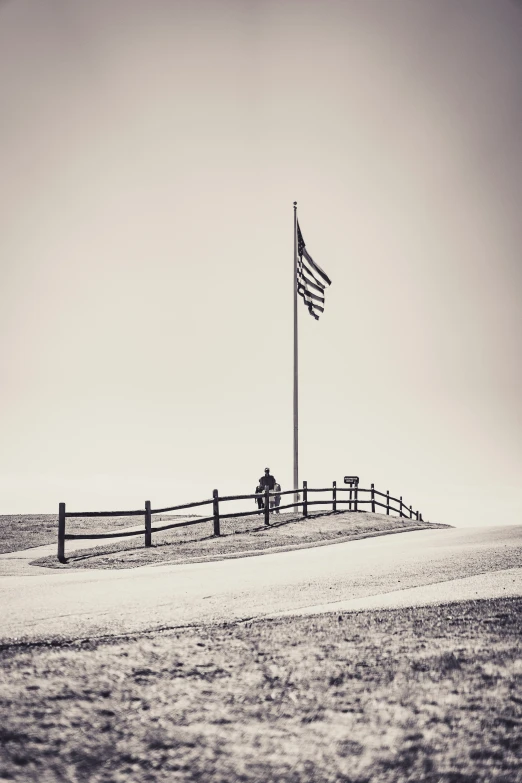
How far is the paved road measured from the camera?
795cm

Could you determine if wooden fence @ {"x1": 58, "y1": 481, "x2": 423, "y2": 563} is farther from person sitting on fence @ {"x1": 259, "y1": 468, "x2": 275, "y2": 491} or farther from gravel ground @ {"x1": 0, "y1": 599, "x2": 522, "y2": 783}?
gravel ground @ {"x1": 0, "y1": 599, "x2": 522, "y2": 783}

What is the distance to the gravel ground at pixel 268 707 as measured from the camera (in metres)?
3.87

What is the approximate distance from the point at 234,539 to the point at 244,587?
32.5 feet

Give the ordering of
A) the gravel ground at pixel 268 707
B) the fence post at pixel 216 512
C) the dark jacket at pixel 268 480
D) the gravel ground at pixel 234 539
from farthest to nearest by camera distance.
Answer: the dark jacket at pixel 268 480, the fence post at pixel 216 512, the gravel ground at pixel 234 539, the gravel ground at pixel 268 707

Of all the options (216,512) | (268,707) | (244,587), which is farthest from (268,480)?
(268,707)

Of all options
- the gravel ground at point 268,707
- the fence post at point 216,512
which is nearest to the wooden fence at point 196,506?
the fence post at point 216,512

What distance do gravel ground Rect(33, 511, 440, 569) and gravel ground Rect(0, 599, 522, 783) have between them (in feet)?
31.9

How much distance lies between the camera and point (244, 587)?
415 inches

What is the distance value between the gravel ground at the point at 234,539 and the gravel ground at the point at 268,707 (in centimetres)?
974

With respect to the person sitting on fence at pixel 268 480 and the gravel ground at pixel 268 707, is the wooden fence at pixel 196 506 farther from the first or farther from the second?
the gravel ground at pixel 268 707

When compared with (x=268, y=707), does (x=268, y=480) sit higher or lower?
higher

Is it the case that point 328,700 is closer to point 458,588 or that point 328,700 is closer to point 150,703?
point 150,703

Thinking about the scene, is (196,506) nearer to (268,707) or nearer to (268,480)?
(268,480)

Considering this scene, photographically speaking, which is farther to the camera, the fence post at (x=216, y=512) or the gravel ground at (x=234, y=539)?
the fence post at (x=216, y=512)
